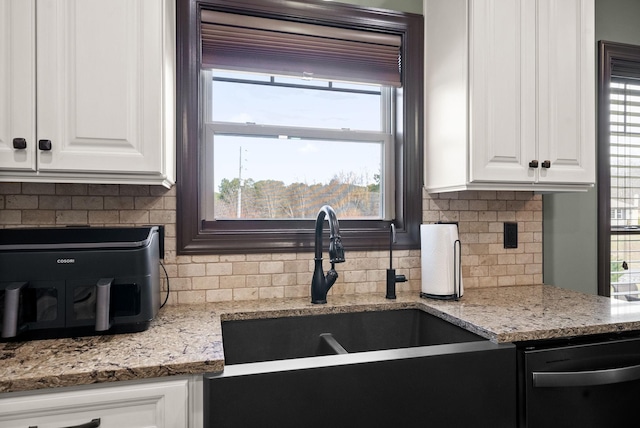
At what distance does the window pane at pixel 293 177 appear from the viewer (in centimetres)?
186

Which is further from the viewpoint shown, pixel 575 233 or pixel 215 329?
pixel 575 233

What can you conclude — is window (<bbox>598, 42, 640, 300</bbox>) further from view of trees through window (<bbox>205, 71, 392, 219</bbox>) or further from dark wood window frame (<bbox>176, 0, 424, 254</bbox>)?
view of trees through window (<bbox>205, 71, 392, 219</bbox>)

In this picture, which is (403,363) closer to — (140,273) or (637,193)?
(140,273)

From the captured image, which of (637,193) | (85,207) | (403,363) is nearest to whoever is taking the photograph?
(403,363)

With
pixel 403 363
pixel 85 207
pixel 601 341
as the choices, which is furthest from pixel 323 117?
pixel 601 341

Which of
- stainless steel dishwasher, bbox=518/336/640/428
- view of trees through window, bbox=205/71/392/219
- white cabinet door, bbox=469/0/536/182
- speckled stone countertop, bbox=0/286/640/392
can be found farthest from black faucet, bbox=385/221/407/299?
stainless steel dishwasher, bbox=518/336/640/428

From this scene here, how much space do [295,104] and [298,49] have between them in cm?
25

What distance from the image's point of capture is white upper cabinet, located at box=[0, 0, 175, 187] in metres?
1.24

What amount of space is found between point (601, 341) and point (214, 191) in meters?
1.61

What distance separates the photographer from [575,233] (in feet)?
7.29

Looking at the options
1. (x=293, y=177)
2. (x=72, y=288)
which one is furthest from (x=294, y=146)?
(x=72, y=288)

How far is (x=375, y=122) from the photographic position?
2.07 metres

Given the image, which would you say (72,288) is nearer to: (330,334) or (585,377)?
(330,334)

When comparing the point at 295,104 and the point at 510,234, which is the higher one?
the point at 295,104
